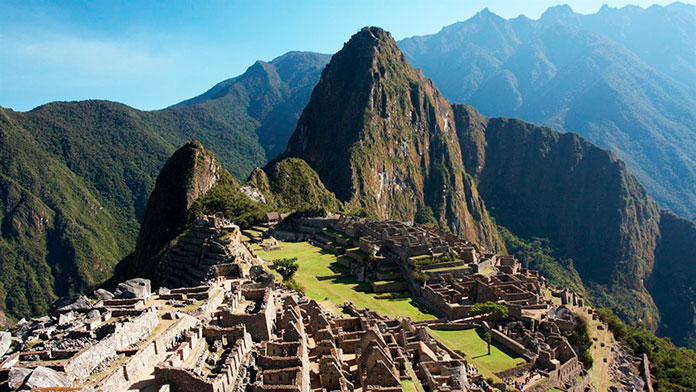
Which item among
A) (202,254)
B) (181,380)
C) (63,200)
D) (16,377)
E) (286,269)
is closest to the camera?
(16,377)

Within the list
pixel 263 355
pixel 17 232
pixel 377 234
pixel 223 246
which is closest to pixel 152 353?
pixel 263 355

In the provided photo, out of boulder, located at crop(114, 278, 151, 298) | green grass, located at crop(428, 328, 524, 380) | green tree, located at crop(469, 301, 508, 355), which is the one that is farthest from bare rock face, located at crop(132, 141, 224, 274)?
boulder, located at crop(114, 278, 151, 298)

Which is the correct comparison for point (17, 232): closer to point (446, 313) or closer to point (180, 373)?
point (446, 313)

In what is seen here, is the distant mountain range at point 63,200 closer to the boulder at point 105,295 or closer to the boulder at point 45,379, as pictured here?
the boulder at point 105,295

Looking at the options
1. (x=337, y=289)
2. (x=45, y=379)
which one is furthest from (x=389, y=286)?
(x=45, y=379)

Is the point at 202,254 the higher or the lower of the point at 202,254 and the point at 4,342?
the lower

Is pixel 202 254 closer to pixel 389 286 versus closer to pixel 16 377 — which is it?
pixel 389 286

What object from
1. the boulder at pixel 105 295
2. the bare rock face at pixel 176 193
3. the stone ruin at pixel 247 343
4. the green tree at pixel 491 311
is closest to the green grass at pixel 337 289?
the stone ruin at pixel 247 343
